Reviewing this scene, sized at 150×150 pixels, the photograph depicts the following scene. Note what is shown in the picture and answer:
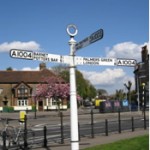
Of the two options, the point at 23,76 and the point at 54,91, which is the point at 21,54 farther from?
the point at 23,76

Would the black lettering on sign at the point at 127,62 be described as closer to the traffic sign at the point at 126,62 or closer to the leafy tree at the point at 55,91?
the traffic sign at the point at 126,62

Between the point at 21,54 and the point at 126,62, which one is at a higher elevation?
the point at 21,54

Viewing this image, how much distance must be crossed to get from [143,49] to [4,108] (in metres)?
48.6

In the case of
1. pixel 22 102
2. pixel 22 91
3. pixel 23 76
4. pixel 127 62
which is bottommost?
pixel 22 102

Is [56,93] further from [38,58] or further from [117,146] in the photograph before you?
[38,58]

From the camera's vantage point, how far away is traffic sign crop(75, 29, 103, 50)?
8414mm

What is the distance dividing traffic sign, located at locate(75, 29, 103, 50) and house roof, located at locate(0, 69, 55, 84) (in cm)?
8267

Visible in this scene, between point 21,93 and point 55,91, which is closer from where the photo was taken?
point 55,91

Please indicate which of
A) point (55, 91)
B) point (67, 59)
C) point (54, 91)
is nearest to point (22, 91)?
point (54, 91)

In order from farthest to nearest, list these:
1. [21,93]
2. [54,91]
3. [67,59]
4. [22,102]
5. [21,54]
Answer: [21,93], [22,102], [54,91], [67,59], [21,54]

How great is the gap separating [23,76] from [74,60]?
8652cm

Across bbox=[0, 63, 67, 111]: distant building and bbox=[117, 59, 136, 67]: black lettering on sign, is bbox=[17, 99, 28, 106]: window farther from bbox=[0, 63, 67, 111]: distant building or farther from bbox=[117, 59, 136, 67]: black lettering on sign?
bbox=[117, 59, 136, 67]: black lettering on sign

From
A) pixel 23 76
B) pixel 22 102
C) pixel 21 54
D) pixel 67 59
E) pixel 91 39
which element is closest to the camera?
pixel 21 54

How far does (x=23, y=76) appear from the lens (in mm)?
94625
